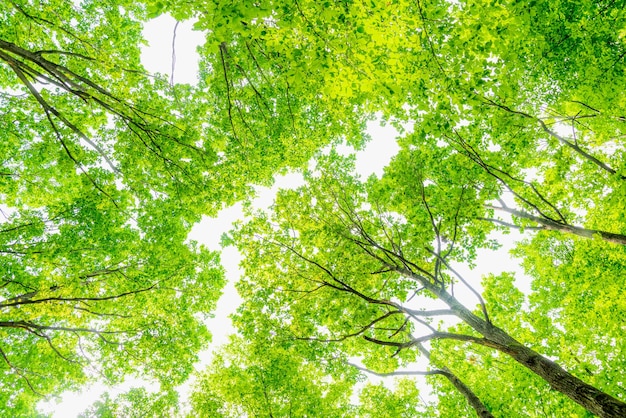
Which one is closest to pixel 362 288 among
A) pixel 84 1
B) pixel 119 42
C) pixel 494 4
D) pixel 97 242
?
pixel 494 4

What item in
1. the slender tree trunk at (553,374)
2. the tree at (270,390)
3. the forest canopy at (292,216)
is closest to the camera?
the slender tree trunk at (553,374)

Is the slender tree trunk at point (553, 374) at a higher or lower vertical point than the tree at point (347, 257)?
lower

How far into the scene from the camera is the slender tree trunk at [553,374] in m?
3.70

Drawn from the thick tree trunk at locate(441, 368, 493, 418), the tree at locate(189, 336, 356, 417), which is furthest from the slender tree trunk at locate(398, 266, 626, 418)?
the tree at locate(189, 336, 356, 417)

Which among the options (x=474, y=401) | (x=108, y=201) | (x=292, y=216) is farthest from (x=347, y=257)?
(x=108, y=201)

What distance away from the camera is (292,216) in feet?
28.0

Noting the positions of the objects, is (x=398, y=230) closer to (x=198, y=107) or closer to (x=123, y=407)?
(x=198, y=107)

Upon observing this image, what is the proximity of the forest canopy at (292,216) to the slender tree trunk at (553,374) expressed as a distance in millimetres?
130

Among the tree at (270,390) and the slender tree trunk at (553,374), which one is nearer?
the slender tree trunk at (553,374)

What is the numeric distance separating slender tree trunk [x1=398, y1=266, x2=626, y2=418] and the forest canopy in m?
0.13

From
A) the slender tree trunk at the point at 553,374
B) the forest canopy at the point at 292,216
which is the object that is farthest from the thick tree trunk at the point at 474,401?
the slender tree trunk at the point at 553,374

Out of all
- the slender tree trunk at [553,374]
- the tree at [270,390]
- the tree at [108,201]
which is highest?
the tree at [108,201]

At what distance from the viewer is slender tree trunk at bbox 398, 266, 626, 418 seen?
370 cm

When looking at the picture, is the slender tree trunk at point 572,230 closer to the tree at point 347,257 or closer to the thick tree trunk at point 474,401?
the tree at point 347,257
